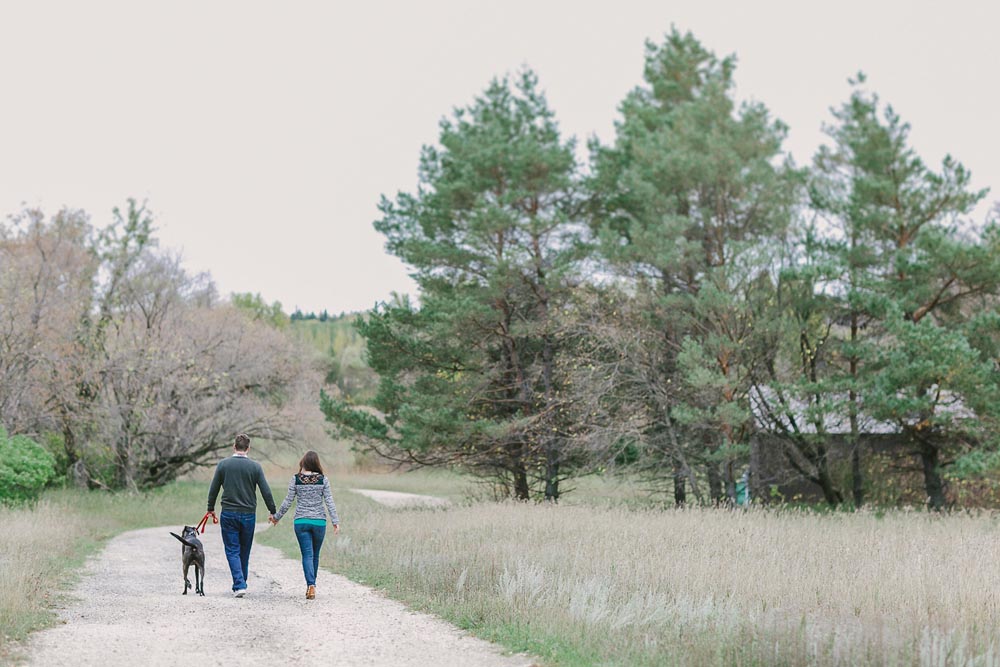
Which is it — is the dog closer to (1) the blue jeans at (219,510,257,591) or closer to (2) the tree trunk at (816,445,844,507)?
(1) the blue jeans at (219,510,257,591)

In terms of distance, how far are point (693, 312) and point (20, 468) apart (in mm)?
19006

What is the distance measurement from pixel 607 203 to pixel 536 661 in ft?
Result: 67.7

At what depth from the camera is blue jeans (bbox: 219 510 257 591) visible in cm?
1052

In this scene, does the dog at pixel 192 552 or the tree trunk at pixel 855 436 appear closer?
the dog at pixel 192 552

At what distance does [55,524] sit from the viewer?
1798 centimetres

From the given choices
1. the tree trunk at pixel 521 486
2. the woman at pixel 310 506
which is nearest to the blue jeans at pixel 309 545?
the woman at pixel 310 506

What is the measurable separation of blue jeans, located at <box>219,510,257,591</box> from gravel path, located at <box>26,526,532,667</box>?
0.27 meters

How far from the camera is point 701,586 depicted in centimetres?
934

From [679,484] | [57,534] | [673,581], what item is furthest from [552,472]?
[673,581]

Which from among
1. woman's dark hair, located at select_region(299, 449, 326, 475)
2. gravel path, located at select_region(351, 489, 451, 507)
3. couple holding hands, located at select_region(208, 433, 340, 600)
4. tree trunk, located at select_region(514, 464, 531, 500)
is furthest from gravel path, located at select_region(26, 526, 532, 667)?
gravel path, located at select_region(351, 489, 451, 507)

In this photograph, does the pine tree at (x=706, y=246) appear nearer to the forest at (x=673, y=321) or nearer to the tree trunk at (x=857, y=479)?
the forest at (x=673, y=321)

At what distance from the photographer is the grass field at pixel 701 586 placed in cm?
693

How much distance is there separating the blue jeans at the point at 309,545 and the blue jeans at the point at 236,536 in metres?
0.61

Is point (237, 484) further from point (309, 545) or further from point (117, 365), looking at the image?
point (117, 365)
